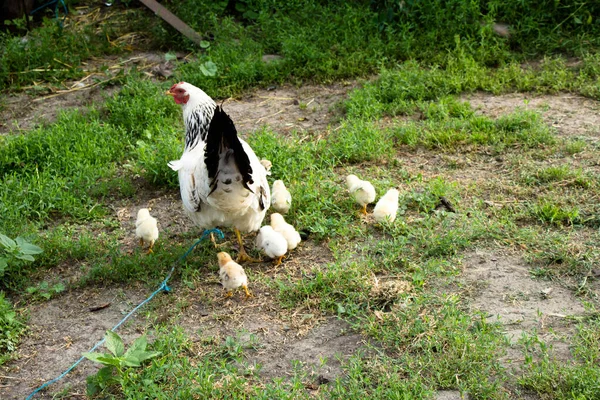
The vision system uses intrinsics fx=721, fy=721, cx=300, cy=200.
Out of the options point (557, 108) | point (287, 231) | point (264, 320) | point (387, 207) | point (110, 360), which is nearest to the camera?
point (110, 360)

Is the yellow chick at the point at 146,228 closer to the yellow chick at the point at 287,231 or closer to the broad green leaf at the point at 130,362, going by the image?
the yellow chick at the point at 287,231

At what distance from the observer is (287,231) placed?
4.90 m

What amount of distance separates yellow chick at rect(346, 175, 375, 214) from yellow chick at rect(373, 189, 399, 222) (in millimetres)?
102

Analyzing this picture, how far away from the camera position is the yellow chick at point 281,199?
527 cm

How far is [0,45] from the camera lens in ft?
27.2

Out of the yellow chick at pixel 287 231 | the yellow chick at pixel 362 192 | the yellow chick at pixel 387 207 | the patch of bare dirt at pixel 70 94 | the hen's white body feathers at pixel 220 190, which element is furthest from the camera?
the patch of bare dirt at pixel 70 94

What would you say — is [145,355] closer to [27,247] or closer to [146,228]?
[146,228]

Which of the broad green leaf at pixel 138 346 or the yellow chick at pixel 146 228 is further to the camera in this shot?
the yellow chick at pixel 146 228

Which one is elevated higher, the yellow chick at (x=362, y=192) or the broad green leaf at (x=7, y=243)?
the yellow chick at (x=362, y=192)

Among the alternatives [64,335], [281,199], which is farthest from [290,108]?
[64,335]

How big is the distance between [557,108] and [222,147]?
368 centimetres

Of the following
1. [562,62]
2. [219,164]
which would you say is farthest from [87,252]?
[562,62]

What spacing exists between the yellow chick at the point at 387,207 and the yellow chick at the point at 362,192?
0.33ft

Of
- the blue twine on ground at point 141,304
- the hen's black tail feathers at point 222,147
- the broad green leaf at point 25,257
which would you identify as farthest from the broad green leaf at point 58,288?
the hen's black tail feathers at point 222,147
